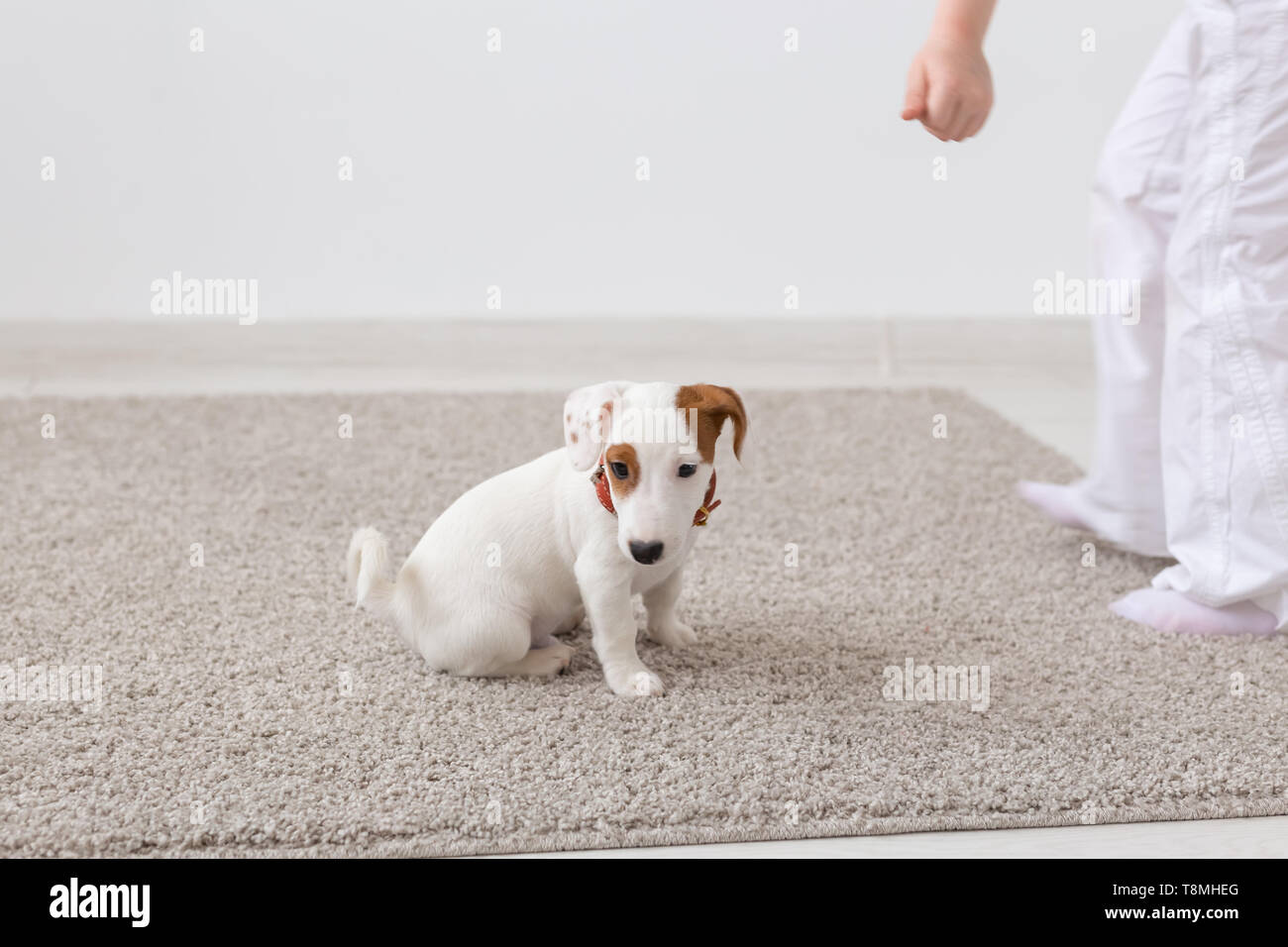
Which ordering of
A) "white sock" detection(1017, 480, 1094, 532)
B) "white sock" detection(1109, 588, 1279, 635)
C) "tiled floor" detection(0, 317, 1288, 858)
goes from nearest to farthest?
"white sock" detection(1109, 588, 1279, 635) → "white sock" detection(1017, 480, 1094, 532) → "tiled floor" detection(0, 317, 1288, 858)

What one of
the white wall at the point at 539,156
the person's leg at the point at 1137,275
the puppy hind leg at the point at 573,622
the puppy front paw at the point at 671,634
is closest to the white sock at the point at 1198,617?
the person's leg at the point at 1137,275

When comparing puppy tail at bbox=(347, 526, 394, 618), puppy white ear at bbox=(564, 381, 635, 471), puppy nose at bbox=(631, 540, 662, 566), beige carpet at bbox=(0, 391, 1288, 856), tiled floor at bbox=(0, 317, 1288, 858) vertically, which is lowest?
beige carpet at bbox=(0, 391, 1288, 856)

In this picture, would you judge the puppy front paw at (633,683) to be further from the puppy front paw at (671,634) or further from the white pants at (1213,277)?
the white pants at (1213,277)

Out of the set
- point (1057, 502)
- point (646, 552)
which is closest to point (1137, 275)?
point (1057, 502)

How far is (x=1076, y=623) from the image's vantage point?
1527mm

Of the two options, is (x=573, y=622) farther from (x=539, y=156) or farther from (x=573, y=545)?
(x=539, y=156)

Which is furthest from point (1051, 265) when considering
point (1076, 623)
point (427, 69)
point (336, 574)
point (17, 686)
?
point (17, 686)

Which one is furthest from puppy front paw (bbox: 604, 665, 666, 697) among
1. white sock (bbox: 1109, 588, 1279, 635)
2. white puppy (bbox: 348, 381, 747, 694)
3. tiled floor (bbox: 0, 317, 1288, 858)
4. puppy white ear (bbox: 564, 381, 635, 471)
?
tiled floor (bbox: 0, 317, 1288, 858)

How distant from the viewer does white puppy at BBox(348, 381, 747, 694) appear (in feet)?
3.86

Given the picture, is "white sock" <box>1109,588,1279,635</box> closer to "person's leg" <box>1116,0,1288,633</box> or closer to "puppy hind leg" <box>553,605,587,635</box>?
"person's leg" <box>1116,0,1288,633</box>

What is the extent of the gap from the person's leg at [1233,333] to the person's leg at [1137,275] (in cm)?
5

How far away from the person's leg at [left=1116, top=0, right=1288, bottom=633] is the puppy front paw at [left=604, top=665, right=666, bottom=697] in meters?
0.61

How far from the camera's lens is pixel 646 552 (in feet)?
3.84
